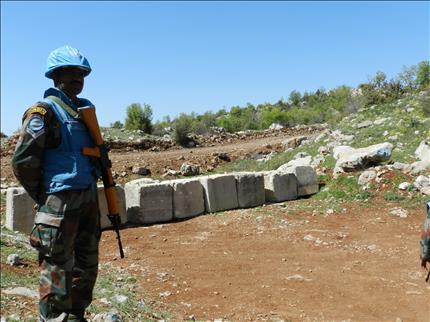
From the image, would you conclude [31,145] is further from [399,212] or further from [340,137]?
[340,137]

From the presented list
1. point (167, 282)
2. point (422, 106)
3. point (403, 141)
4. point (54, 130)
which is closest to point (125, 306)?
point (167, 282)

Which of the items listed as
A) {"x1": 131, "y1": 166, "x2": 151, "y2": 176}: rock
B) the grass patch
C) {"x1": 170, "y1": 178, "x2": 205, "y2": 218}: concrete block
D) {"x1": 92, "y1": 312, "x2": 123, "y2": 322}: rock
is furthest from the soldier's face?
→ {"x1": 131, "y1": 166, "x2": 151, "y2": 176}: rock

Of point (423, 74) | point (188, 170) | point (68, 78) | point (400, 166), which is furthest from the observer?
point (423, 74)

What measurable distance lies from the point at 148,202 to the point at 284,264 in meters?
3.27

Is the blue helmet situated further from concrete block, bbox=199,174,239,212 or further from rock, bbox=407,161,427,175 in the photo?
rock, bbox=407,161,427,175

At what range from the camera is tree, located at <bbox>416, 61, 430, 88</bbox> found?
20.6 metres

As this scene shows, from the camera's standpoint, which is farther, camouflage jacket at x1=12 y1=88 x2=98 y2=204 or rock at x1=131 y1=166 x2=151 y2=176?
rock at x1=131 y1=166 x2=151 y2=176

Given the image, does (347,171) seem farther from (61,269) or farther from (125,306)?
(61,269)

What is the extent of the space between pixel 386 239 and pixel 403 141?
5.33 m

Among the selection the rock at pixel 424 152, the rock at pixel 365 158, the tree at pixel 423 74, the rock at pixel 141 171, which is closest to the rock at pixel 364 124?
the rock at pixel 424 152

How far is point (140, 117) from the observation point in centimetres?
2558

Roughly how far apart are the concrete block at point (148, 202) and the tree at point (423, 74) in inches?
638

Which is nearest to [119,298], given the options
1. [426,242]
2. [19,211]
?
[426,242]

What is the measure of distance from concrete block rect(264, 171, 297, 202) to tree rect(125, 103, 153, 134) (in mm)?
16481
